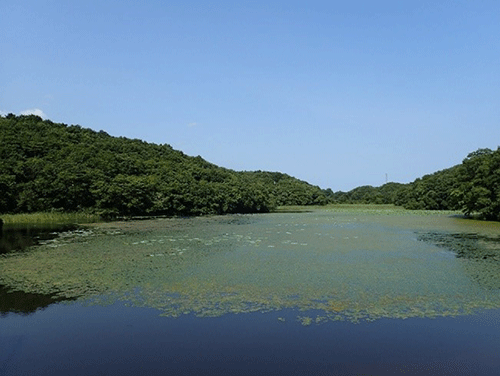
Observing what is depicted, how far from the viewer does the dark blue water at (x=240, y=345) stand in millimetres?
5902

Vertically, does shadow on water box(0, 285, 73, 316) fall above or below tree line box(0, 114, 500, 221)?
below

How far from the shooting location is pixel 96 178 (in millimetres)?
47375

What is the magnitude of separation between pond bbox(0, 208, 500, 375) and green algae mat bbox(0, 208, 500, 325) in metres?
0.05

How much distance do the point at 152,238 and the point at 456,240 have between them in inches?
653

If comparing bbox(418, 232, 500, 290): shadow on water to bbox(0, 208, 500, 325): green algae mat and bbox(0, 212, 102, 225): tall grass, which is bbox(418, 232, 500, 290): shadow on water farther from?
bbox(0, 212, 102, 225): tall grass

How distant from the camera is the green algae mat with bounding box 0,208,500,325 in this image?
9.20 m

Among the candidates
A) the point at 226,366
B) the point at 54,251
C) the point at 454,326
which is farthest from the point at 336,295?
the point at 54,251

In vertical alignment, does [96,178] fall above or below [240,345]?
above

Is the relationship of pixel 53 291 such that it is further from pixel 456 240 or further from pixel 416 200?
pixel 416 200

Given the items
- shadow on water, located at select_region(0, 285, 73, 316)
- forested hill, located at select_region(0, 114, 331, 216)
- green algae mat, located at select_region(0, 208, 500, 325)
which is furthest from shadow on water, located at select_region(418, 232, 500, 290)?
forested hill, located at select_region(0, 114, 331, 216)

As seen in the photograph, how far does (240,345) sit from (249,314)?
5.81ft

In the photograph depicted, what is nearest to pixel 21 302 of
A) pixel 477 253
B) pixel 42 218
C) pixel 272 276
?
pixel 272 276

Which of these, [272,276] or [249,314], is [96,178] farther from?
[249,314]

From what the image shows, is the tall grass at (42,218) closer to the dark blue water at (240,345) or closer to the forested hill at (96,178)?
the forested hill at (96,178)
